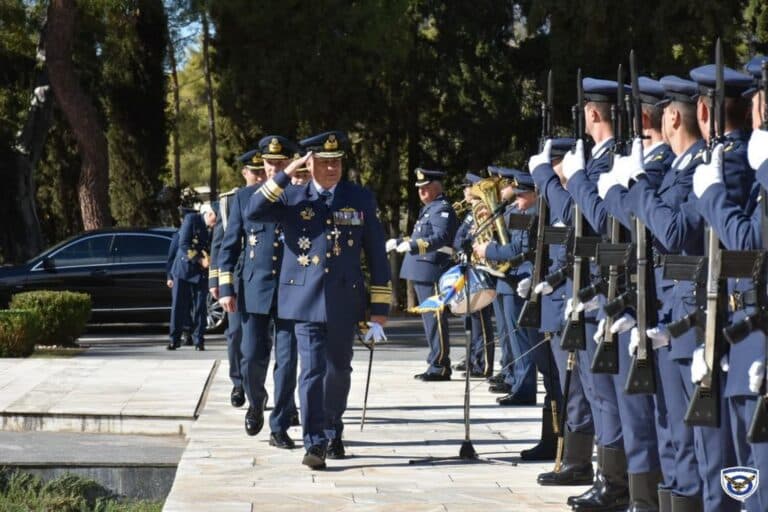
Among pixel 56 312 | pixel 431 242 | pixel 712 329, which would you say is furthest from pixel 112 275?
pixel 712 329

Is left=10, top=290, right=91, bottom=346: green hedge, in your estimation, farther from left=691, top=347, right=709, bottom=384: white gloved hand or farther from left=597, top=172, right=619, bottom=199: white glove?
left=691, top=347, right=709, bottom=384: white gloved hand

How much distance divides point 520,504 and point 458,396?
5.28 meters

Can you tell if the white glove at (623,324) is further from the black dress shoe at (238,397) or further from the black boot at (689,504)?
the black dress shoe at (238,397)

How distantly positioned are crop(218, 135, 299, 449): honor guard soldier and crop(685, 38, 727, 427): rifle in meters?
4.37

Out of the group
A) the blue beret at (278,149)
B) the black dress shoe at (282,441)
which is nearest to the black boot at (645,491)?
the black dress shoe at (282,441)

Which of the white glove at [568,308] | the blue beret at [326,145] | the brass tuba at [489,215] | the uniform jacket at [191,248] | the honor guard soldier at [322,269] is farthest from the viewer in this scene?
the uniform jacket at [191,248]

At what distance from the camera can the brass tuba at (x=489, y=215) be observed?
518 inches

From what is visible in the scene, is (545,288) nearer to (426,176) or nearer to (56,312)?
(426,176)

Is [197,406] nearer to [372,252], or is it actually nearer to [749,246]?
[372,252]

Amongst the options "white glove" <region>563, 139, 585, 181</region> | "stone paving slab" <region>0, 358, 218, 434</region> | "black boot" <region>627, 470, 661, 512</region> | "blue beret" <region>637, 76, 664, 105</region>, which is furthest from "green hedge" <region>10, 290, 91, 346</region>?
"blue beret" <region>637, 76, 664, 105</region>

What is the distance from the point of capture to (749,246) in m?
5.56

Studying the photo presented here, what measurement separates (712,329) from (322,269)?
4052 millimetres

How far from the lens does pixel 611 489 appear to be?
791cm

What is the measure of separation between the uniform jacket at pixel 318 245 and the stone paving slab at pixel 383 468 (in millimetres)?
949
